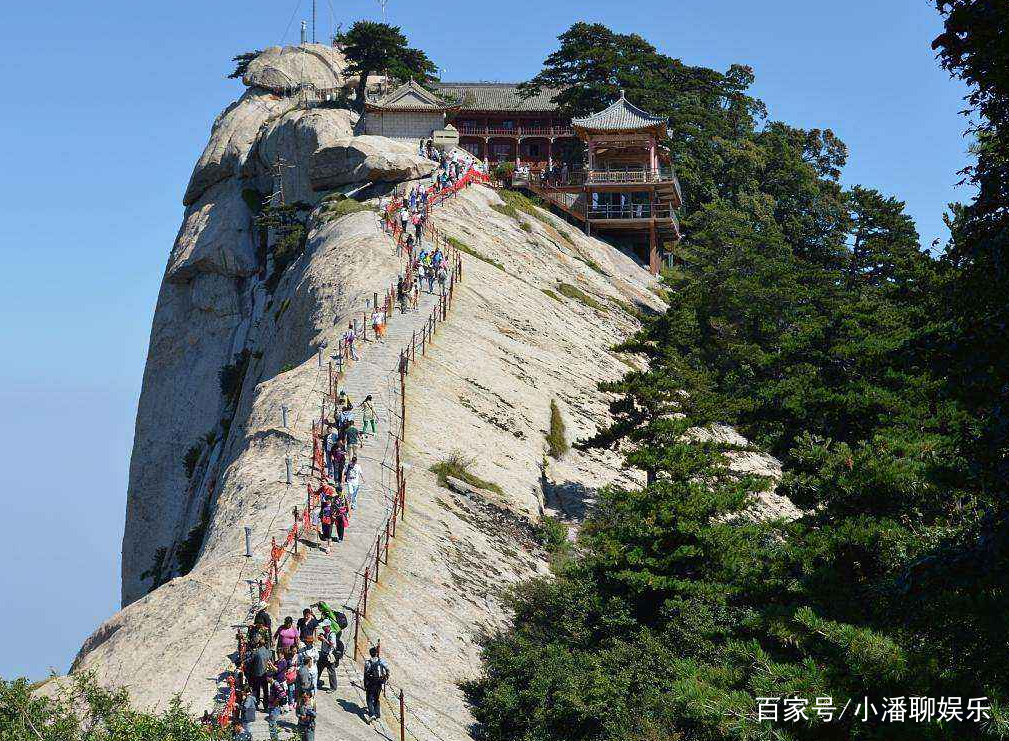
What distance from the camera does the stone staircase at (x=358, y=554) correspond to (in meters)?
23.2

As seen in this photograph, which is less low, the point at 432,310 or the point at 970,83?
the point at 970,83

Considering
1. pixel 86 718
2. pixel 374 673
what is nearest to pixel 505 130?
pixel 374 673

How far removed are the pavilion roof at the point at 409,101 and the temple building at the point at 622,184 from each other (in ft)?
30.5

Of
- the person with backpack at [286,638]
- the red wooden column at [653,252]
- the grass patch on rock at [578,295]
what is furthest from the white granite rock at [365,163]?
the person with backpack at [286,638]

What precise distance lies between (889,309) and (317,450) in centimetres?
3183

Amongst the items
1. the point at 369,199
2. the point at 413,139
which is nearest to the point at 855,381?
the point at 369,199

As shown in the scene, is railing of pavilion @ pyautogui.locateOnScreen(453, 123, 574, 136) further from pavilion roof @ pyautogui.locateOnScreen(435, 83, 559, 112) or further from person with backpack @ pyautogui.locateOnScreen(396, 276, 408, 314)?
person with backpack @ pyautogui.locateOnScreen(396, 276, 408, 314)

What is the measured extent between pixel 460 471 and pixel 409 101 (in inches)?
2004

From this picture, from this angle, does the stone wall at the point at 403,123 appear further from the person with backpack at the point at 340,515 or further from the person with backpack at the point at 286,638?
the person with backpack at the point at 286,638

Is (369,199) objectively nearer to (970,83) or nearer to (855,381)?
(855,381)

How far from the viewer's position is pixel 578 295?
62.3m

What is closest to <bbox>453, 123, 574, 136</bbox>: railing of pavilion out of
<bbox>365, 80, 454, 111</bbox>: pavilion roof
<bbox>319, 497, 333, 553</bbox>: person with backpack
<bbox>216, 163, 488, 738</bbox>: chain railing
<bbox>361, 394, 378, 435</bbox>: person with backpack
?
<bbox>365, 80, 454, 111</bbox>: pavilion roof

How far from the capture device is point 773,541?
106 ft

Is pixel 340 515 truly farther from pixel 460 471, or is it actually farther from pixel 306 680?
pixel 460 471
